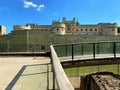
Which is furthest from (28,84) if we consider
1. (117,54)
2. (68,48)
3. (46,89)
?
(117,54)

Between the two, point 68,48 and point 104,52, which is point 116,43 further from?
point 68,48

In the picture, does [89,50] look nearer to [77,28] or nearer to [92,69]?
[92,69]

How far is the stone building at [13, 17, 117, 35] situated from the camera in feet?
276

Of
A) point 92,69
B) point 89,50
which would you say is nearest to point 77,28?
point 92,69

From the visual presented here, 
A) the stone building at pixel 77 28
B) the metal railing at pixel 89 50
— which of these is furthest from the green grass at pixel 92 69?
the stone building at pixel 77 28

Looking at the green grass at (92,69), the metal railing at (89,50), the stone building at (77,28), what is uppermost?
the stone building at (77,28)

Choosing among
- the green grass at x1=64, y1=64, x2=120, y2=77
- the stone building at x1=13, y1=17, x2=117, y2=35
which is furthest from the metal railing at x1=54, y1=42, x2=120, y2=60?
the stone building at x1=13, y1=17, x2=117, y2=35

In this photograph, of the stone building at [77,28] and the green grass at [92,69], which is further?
the stone building at [77,28]

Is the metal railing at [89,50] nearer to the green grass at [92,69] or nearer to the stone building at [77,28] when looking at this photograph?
the green grass at [92,69]

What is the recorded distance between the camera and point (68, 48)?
14938 millimetres

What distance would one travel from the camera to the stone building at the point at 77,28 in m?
84.1

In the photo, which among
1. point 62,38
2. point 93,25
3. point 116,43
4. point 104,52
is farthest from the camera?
point 93,25

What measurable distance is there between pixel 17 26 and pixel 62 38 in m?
36.7

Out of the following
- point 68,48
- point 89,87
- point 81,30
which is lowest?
point 89,87
